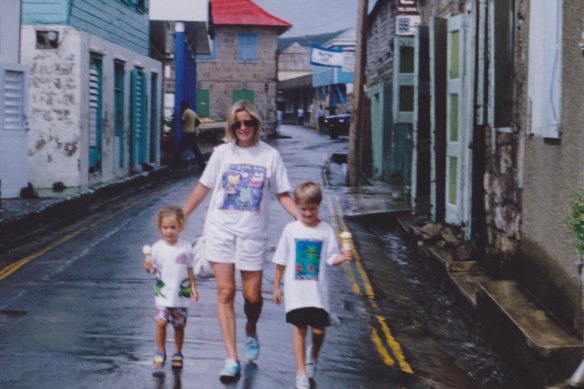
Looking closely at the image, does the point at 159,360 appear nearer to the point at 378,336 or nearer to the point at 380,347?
the point at 380,347

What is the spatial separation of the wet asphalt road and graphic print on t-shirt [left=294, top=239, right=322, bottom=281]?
736 mm

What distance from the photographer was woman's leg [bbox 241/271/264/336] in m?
7.02

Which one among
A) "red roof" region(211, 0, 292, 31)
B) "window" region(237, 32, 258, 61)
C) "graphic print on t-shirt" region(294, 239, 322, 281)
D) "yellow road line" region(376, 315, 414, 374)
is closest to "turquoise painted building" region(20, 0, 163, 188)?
"yellow road line" region(376, 315, 414, 374)

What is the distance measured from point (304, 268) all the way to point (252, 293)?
0.55 meters

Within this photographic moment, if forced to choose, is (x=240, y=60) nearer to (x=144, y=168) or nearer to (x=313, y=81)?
(x=313, y=81)

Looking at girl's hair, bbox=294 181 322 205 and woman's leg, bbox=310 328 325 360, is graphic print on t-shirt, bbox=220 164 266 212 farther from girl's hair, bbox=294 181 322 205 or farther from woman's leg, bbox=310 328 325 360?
woman's leg, bbox=310 328 325 360

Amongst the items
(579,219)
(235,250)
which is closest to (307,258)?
(235,250)

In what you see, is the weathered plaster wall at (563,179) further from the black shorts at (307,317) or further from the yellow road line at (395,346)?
the black shorts at (307,317)

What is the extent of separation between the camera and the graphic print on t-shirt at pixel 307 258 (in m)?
6.66

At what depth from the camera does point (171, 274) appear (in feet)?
22.5

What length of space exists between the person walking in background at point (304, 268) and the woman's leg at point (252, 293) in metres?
0.33

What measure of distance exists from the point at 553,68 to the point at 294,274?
10.8 feet

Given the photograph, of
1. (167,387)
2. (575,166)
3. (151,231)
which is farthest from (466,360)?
(151,231)

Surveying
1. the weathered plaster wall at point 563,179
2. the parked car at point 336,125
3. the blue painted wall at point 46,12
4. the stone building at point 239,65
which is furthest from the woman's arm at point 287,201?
the stone building at point 239,65
